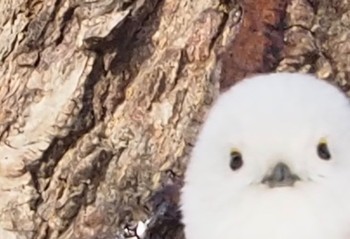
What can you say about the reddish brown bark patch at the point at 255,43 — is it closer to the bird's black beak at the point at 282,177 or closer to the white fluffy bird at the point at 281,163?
the white fluffy bird at the point at 281,163

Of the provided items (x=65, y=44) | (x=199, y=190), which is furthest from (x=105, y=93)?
(x=199, y=190)

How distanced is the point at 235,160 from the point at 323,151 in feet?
0.38

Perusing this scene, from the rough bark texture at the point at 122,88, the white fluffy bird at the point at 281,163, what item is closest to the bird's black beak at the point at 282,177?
the white fluffy bird at the point at 281,163

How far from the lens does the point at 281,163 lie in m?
1.90

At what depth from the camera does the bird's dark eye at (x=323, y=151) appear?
1931 millimetres

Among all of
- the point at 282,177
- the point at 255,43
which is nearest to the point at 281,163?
the point at 282,177

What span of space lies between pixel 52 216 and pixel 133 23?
32 centimetres

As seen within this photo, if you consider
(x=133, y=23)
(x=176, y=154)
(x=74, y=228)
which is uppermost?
(x=133, y=23)

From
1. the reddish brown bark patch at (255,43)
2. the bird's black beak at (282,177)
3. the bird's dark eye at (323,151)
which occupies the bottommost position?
the bird's black beak at (282,177)

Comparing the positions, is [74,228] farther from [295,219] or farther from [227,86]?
[295,219]

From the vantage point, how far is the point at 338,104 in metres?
1.97

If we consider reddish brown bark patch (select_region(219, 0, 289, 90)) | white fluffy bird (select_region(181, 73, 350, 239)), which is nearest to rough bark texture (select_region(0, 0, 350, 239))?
reddish brown bark patch (select_region(219, 0, 289, 90))

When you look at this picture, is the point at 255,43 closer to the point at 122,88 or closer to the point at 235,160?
the point at 122,88

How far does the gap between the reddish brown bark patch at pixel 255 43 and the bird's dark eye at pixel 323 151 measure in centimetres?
34
